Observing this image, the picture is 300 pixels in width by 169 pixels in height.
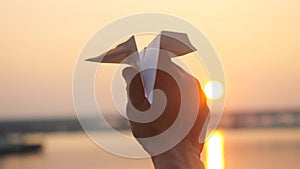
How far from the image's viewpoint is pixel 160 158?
124cm

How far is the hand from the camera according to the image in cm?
123

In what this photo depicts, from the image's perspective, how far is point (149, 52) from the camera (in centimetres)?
124

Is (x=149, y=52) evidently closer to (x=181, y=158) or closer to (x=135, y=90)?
(x=135, y=90)

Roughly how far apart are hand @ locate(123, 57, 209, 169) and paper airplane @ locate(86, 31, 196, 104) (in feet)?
0.04

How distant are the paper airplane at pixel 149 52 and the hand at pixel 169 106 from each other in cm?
1

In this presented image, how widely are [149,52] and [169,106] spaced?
10 centimetres

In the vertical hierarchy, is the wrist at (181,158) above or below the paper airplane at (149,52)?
below

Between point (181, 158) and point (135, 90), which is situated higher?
point (135, 90)

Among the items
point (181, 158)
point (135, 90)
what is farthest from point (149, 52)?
point (181, 158)

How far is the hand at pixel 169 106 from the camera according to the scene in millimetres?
1231

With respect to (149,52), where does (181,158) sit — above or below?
below

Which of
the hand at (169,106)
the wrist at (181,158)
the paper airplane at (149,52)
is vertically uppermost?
the paper airplane at (149,52)

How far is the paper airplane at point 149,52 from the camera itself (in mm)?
1223

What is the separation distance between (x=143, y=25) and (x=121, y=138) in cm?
23
